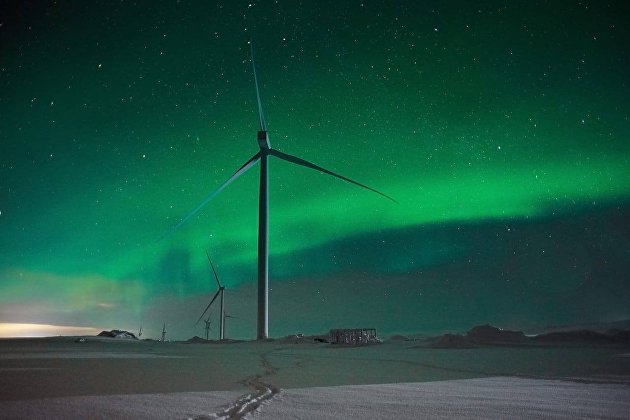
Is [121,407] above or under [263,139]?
under

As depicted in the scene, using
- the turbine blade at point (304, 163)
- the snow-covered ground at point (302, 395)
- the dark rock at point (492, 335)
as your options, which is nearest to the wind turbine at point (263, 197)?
the turbine blade at point (304, 163)

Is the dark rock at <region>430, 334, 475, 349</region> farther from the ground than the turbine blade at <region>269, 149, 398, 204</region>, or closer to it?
closer to it

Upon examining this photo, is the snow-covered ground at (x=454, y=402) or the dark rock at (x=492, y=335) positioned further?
the dark rock at (x=492, y=335)

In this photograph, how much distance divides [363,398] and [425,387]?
2341mm

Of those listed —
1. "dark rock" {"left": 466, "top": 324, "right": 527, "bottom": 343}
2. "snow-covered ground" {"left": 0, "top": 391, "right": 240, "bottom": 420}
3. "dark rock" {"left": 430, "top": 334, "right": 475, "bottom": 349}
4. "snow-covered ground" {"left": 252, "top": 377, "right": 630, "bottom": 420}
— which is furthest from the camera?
"dark rock" {"left": 466, "top": 324, "right": 527, "bottom": 343}

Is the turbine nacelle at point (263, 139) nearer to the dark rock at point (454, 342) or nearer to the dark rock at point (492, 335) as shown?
the dark rock at point (454, 342)

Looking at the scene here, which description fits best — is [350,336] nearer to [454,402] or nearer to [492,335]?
[492,335]

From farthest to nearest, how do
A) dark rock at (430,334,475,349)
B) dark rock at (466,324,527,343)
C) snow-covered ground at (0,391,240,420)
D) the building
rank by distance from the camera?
the building
dark rock at (466,324,527,343)
dark rock at (430,334,475,349)
snow-covered ground at (0,391,240,420)

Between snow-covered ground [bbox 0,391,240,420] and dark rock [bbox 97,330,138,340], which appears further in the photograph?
dark rock [bbox 97,330,138,340]

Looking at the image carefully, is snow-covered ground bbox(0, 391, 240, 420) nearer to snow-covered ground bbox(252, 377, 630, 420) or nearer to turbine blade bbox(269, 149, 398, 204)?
snow-covered ground bbox(252, 377, 630, 420)

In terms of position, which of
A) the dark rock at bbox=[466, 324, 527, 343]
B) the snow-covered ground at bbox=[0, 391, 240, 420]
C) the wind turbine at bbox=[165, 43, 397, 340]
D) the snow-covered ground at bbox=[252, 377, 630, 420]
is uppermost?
the wind turbine at bbox=[165, 43, 397, 340]

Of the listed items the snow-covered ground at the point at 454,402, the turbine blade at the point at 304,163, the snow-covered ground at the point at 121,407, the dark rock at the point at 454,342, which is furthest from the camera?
the turbine blade at the point at 304,163

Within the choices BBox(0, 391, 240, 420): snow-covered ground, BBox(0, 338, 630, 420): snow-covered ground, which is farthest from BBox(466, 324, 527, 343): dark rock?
BBox(0, 391, 240, 420): snow-covered ground

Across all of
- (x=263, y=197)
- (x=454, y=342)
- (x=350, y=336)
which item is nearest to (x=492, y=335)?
(x=454, y=342)
